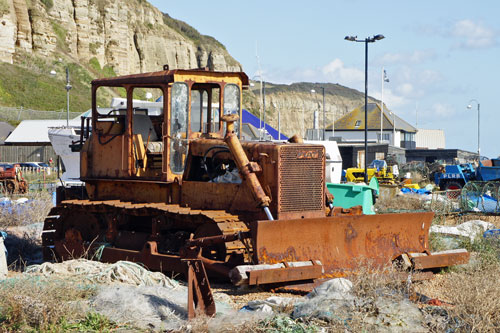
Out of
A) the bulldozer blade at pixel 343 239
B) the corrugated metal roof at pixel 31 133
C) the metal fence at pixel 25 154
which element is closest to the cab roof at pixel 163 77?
the bulldozer blade at pixel 343 239

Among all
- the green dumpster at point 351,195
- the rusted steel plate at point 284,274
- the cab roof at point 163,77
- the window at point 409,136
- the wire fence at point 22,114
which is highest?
the wire fence at point 22,114

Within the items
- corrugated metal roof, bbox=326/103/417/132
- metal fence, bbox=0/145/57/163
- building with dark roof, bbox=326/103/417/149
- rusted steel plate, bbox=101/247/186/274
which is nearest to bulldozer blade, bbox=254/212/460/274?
rusted steel plate, bbox=101/247/186/274

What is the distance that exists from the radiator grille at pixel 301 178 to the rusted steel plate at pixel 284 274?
4.18ft

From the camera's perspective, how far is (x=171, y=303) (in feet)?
27.1

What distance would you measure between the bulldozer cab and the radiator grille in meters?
2.00

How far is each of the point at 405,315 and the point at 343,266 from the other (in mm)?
2620

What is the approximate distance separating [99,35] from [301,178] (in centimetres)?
6696

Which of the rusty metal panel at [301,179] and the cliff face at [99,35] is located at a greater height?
the cliff face at [99,35]

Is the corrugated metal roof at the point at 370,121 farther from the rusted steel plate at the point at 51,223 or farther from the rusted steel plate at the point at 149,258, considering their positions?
the rusted steel plate at the point at 149,258

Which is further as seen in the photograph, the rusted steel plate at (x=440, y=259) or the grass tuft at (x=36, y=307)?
the rusted steel plate at (x=440, y=259)

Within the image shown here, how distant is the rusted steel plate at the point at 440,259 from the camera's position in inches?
412

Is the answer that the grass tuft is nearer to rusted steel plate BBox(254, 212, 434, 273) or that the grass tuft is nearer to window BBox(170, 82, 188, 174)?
rusted steel plate BBox(254, 212, 434, 273)

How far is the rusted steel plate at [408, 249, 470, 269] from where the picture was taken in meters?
10.5

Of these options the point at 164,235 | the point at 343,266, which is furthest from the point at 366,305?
the point at 164,235
